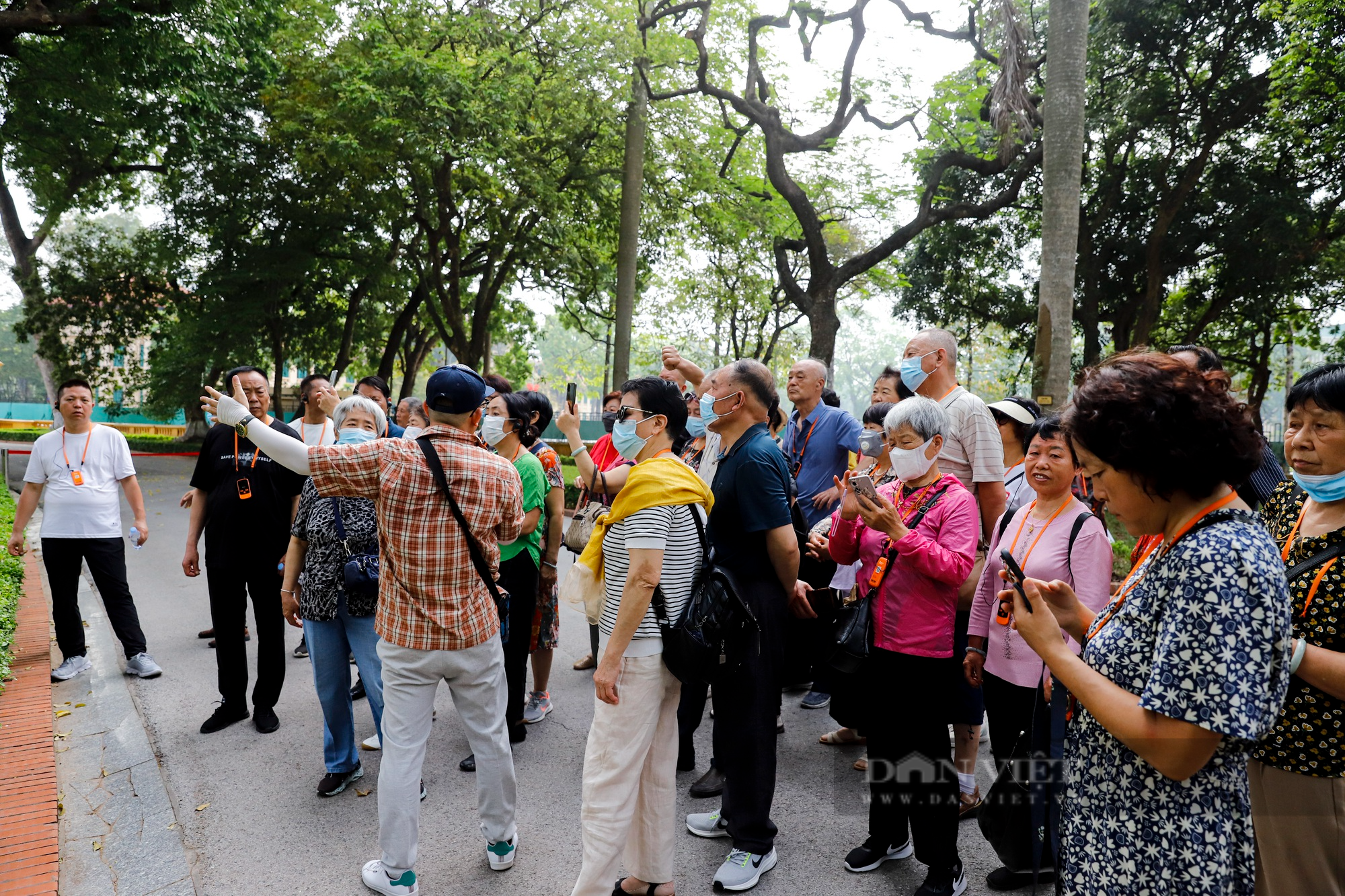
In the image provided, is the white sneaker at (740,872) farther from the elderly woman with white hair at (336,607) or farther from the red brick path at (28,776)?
the red brick path at (28,776)

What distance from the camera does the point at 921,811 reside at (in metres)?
3.02

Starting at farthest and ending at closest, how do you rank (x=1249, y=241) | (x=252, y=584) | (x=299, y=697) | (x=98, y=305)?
(x=98, y=305)
(x=1249, y=241)
(x=299, y=697)
(x=252, y=584)

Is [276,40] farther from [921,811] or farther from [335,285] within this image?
[921,811]

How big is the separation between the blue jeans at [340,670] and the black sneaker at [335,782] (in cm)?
3

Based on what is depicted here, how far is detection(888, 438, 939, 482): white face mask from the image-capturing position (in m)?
3.29

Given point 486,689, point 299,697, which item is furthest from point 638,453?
point 299,697

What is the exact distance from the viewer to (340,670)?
389 cm

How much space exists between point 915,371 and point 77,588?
18.5 ft

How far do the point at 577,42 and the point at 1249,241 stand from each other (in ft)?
42.4

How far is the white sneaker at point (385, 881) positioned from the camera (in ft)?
9.95

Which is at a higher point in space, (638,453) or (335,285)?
(335,285)

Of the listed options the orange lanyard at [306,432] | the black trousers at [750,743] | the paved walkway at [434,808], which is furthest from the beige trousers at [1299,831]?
the orange lanyard at [306,432]

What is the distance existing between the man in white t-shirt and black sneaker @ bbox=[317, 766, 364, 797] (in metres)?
2.37

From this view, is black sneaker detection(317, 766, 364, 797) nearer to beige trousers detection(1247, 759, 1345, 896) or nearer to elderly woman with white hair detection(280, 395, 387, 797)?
elderly woman with white hair detection(280, 395, 387, 797)
